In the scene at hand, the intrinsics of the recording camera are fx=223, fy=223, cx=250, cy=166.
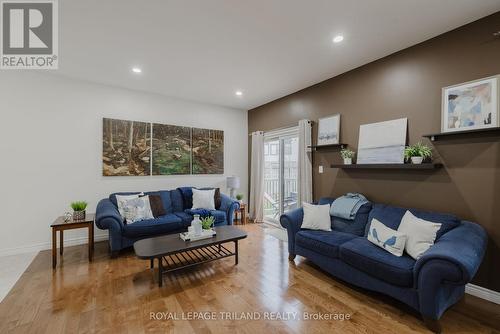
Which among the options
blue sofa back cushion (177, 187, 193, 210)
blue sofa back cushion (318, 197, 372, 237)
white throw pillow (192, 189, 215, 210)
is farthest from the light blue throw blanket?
blue sofa back cushion (177, 187, 193, 210)

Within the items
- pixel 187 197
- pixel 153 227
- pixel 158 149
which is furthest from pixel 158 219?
pixel 158 149

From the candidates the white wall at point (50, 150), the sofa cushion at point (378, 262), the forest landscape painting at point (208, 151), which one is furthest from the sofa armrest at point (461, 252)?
the white wall at point (50, 150)

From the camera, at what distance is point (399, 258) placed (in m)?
2.16

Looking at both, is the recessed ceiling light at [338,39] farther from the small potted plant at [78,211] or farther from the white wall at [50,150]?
the small potted plant at [78,211]

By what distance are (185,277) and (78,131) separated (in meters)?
3.11

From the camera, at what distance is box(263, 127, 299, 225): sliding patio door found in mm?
4797

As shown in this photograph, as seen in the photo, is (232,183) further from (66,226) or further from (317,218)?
(66,226)

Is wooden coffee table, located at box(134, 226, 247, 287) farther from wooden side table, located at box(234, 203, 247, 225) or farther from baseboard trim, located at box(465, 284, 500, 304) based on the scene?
baseboard trim, located at box(465, 284, 500, 304)

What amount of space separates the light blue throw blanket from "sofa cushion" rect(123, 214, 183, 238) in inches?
97.5

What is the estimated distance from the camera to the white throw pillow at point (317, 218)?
3.07m

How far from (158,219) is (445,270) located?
356 centimetres

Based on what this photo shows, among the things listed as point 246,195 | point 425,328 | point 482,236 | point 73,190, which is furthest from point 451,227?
point 73,190

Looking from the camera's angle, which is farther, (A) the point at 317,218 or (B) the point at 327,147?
(B) the point at 327,147

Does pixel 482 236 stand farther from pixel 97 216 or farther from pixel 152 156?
pixel 152 156
